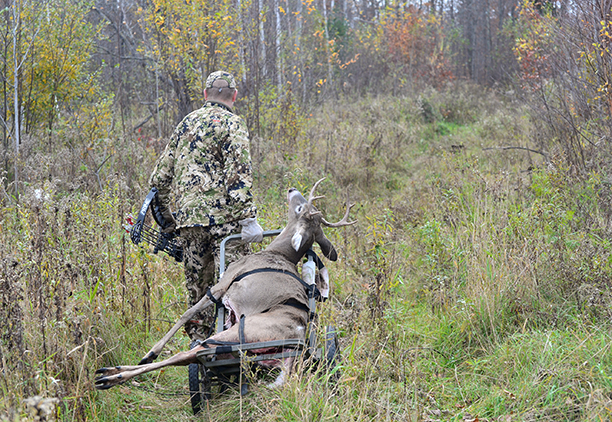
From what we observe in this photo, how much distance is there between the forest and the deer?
0.93 ft

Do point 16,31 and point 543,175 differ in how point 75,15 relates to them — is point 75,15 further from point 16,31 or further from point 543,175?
point 543,175

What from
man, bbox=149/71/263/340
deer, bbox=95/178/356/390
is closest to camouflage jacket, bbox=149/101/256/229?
man, bbox=149/71/263/340

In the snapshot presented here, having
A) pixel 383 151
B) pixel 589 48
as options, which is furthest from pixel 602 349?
pixel 383 151

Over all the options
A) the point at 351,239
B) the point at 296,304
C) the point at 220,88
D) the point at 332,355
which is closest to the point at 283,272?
the point at 296,304

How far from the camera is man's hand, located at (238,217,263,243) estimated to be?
4461 mm

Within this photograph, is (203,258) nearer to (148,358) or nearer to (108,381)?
(148,358)

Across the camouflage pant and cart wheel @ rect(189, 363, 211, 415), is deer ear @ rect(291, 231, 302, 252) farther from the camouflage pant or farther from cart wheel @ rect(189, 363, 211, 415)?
cart wheel @ rect(189, 363, 211, 415)

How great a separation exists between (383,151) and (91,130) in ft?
20.1

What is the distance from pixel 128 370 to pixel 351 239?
13.7 feet

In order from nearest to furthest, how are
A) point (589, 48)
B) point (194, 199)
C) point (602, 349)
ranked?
point (602, 349)
point (194, 199)
point (589, 48)

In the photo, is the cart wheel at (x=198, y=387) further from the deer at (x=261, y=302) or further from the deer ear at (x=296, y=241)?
the deer ear at (x=296, y=241)

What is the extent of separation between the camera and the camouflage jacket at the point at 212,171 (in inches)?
175

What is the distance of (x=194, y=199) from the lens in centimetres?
448

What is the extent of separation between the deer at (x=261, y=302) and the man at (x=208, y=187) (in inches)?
14.6
